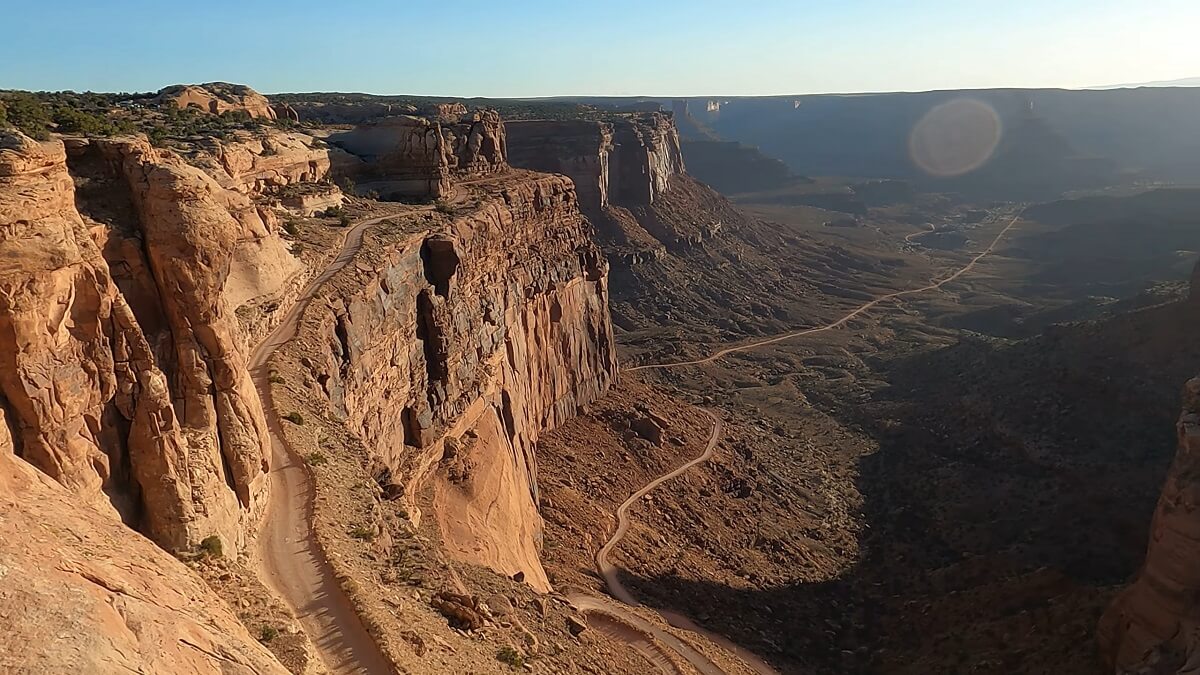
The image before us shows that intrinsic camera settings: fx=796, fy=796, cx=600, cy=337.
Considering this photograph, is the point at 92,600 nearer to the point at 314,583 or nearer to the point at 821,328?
the point at 314,583

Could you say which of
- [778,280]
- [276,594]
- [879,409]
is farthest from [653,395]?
[778,280]

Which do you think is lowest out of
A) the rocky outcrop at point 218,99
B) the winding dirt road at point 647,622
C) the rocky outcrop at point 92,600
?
the winding dirt road at point 647,622

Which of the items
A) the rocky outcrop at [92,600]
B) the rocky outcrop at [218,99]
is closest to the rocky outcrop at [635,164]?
the rocky outcrop at [218,99]

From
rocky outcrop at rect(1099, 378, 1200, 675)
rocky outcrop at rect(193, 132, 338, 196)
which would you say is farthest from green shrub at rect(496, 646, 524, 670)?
rocky outcrop at rect(193, 132, 338, 196)

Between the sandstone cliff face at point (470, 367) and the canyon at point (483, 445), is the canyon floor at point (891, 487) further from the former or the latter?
the sandstone cliff face at point (470, 367)

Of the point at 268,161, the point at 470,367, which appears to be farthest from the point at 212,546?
the point at 268,161
